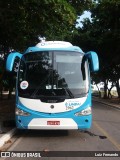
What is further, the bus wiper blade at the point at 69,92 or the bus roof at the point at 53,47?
the bus roof at the point at 53,47

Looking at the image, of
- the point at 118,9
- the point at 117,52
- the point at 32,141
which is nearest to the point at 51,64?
the point at 32,141

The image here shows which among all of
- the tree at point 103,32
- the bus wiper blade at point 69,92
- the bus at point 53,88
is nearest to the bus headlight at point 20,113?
the bus at point 53,88

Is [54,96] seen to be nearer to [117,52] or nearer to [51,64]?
[51,64]

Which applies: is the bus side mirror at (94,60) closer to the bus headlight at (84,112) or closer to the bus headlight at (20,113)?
the bus headlight at (84,112)

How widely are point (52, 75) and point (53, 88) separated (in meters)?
0.48

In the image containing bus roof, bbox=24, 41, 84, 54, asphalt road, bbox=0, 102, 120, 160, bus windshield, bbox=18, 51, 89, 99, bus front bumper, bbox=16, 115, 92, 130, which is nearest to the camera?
asphalt road, bbox=0, 102, 120, 160

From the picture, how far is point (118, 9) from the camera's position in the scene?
3206 cm

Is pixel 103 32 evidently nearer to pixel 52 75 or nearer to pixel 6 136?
pixel 52 75

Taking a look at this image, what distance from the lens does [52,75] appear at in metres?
14.0

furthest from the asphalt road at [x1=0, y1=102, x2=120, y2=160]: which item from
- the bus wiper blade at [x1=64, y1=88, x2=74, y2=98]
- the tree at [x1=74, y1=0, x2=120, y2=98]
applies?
the tree at [x1=74, y1=0, x2=120, y2=98]

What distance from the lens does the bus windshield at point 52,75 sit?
44.9 feet

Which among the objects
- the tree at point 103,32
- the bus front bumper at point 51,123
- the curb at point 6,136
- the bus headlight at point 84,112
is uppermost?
the tree at point 103,32

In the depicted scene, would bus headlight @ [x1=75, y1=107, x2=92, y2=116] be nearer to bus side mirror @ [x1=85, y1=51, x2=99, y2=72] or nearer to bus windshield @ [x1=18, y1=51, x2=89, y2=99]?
bus windshield @ [x1=18, y1=51, x2=89, y2=99]

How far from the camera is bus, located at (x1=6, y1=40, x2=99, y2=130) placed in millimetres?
13484
